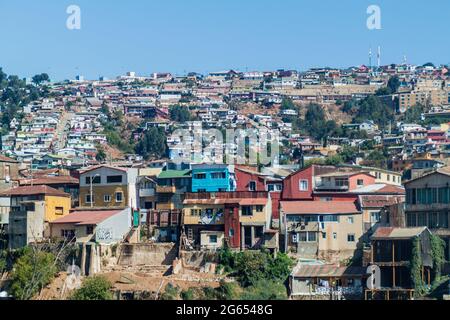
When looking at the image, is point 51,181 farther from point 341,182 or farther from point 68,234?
point 341,182

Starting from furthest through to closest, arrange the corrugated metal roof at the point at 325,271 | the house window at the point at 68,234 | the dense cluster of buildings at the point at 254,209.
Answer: the house window at the point at 68,234
the dense cluster of buildings at the point at 254,209
the corrugated metal roof at the point at 325,271

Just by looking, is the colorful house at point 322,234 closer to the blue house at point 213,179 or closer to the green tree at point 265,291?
the green tree at point 265,291

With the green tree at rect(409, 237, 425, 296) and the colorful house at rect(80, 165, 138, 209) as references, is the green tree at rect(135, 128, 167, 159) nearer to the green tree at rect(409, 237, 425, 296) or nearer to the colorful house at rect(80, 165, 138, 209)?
the colorful house at rect(80, 165, 138, 209)

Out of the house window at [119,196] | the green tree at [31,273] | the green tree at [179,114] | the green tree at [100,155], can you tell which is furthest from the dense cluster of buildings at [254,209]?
the green tree at [179,114]

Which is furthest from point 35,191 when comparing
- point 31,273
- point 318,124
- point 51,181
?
point 318,124
